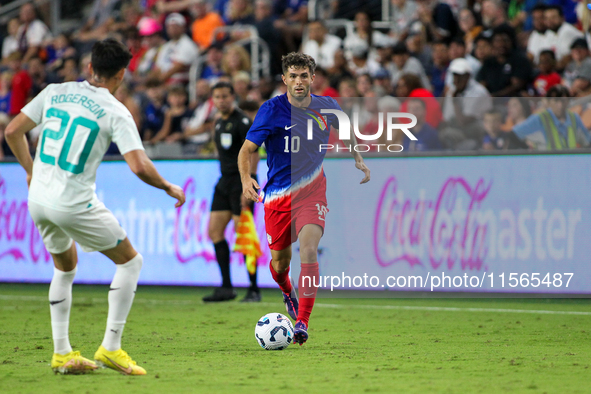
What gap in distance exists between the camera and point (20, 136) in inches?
196

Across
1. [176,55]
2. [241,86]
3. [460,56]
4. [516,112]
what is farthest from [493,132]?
[176,55]

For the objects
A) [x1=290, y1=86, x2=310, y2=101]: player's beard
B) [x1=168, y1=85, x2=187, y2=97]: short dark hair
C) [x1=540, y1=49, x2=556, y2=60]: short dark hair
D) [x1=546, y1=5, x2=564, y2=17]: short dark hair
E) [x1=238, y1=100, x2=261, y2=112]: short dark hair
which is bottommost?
[x1=290, y1=86, x2=310, y2=101]: player's beard

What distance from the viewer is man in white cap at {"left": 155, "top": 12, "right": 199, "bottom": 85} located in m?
15.4

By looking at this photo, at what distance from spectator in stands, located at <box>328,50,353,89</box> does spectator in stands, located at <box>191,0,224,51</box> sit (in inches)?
133

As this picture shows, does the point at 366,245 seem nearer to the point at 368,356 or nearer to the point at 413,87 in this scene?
the point at 413,87

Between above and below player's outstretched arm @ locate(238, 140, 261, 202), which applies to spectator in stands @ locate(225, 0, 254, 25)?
above

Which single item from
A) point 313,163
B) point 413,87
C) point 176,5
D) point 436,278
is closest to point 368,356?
point 313,163

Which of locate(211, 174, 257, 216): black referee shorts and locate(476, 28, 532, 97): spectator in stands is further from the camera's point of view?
locate(476, 28, 532, 97): spectator in stands

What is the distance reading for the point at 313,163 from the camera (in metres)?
6.62

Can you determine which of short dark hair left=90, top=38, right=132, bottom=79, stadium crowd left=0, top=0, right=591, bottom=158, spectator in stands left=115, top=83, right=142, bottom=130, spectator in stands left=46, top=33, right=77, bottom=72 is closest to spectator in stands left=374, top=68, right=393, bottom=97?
stadium crowd left=0, top=0, right=591, bottom=158

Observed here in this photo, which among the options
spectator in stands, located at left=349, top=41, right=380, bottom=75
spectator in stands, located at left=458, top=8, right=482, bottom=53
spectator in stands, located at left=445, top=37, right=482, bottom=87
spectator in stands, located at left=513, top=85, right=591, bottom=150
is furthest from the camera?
spectator in stands, located at left=349, top=41, right=380, bottom=75

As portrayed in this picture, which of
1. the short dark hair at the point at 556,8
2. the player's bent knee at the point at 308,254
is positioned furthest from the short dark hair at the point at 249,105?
the short dark hair at the point at 556,8

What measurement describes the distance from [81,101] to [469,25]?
30.5 ft

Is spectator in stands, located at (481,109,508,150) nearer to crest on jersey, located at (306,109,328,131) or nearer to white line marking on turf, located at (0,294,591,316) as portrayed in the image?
white line marking on turf, located at (0,294,591,316)
